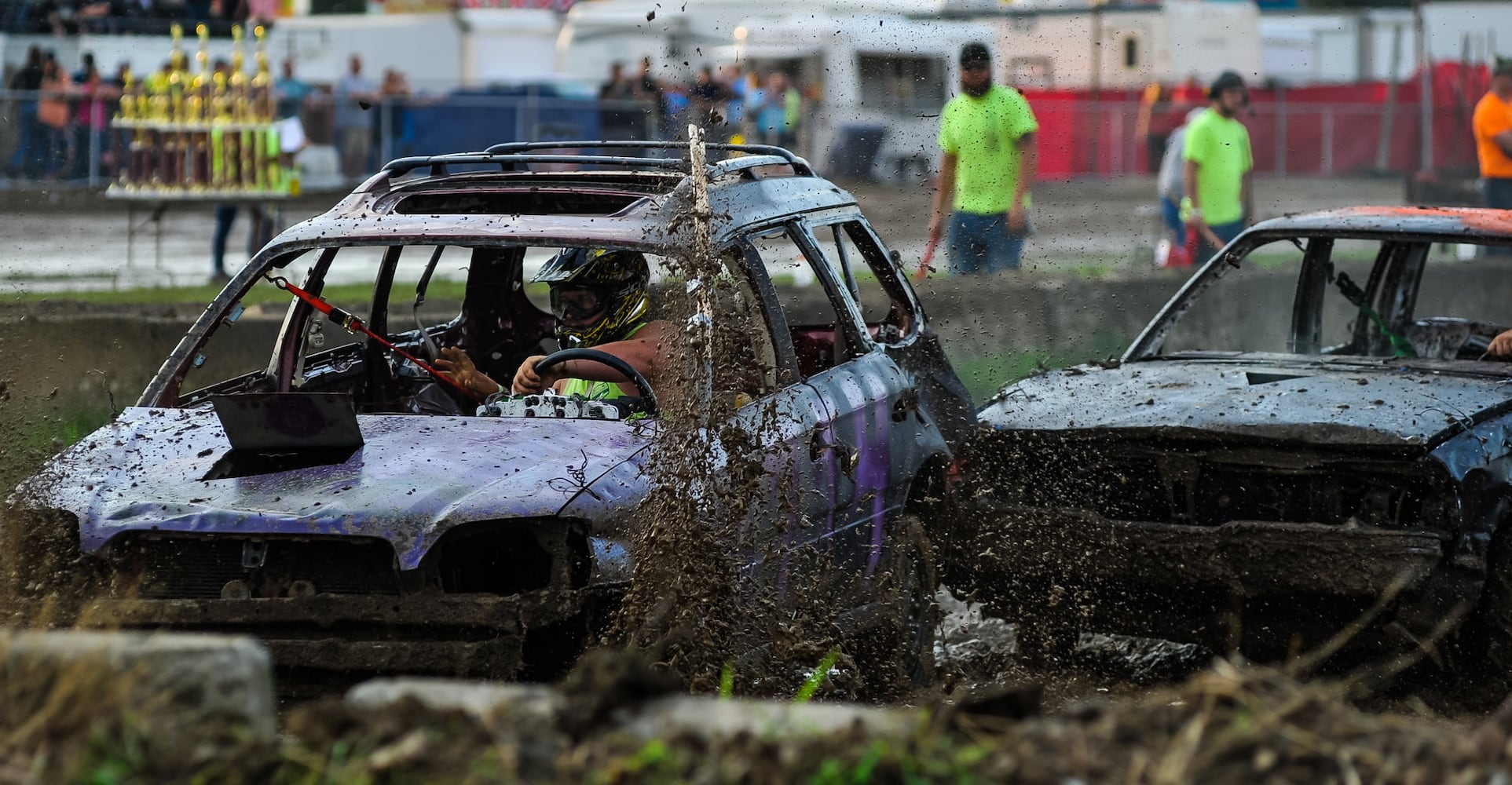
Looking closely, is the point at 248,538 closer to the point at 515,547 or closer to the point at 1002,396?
the point at 515,547

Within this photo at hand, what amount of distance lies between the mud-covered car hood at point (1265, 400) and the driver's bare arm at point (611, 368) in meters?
1.33

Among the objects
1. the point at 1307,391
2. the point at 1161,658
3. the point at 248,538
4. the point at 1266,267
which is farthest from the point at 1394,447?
the point at 1266,267

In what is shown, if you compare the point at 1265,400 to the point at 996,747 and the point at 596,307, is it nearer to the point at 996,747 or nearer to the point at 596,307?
the point at 596,307

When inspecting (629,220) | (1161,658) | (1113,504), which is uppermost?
(629,220)

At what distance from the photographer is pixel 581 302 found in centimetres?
621

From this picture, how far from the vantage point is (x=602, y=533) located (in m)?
4.86

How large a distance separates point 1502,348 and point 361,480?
171 inches

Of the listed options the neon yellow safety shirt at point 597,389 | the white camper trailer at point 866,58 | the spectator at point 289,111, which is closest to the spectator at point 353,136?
the spectator at point 289,111

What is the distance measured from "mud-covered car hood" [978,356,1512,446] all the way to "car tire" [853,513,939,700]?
0.54 m

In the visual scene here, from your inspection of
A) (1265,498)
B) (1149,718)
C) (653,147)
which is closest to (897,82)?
(653,147)

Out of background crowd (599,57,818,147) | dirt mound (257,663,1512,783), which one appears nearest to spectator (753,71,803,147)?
background crowd (599,57,818,147)

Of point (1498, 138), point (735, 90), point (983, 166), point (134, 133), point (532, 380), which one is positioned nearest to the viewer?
point (532, 380)

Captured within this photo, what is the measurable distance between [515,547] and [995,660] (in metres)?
2.41

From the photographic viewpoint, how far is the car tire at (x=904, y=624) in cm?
614
